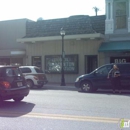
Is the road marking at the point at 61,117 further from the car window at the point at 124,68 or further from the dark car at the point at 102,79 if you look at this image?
the car window at the point at 124,68

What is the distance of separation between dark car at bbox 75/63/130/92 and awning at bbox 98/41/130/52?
4154 mm

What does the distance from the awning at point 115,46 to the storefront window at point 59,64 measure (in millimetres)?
2730

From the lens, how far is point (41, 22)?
2331 cm

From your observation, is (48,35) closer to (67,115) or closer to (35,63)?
(35,63)

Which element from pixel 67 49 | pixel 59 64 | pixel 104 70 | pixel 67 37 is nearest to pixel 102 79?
pixel 104 70

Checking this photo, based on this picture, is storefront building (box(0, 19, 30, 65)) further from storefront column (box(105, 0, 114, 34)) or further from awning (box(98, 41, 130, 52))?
storefront column (box(105, 0, 114, 34))

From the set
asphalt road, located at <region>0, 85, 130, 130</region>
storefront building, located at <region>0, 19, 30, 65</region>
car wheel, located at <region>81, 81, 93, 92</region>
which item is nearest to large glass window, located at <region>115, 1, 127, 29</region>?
car wheel, located at <region>81, 81, 93, 92</region>

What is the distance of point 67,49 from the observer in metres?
21.5

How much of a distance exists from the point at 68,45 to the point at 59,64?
191 cm

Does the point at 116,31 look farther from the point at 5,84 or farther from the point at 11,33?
the point at 5,84

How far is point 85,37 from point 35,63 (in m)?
5.86

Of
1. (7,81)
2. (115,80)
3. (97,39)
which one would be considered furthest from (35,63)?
(7,81)

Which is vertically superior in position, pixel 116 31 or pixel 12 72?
pixel 116 31

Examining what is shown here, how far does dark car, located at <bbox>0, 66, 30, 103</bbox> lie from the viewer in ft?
30.9
